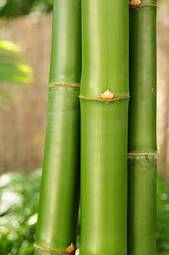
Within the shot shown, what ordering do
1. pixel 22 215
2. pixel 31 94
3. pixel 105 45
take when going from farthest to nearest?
pixel 31 94 → pixel 22 215 → pixel 105 45

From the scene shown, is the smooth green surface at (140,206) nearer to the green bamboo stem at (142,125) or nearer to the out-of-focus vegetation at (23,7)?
the green bamboo stem at (142,125)

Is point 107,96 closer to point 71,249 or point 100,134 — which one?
point 100,134

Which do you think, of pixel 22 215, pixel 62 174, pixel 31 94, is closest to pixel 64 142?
pixel 62 174

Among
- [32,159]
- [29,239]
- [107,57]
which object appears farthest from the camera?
[32,159]

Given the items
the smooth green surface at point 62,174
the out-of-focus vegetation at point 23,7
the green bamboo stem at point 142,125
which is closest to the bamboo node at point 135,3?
the green bamboo stem at point 142,125

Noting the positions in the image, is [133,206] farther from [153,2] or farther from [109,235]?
[153,2]

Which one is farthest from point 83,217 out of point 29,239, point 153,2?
point 29,239
